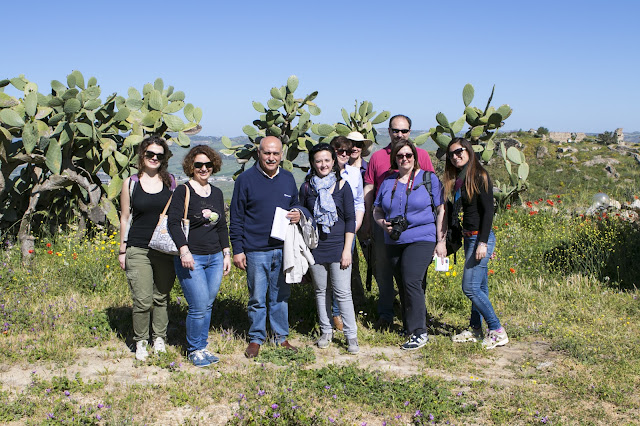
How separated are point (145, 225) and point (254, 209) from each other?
0.87 meters

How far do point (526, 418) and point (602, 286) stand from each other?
3370 mm

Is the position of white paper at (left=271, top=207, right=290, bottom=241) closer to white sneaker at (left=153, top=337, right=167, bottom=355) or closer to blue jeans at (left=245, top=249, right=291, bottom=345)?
blue jeans at (left=245, top=249, right=291, bottom=345)

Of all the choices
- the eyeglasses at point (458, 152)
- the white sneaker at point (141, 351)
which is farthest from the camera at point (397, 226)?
the white sneaker at point (141, 351)

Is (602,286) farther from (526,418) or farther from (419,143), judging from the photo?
(526,418)

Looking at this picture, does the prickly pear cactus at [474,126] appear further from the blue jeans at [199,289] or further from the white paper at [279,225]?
the blue jeans at [199,289]

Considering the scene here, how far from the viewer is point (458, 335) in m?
5.05

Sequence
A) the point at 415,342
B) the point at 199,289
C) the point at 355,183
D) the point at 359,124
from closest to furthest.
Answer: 1. the point at 199,289
2. the point at 415,342
3. the point at 355,183
4. the point at 359,124

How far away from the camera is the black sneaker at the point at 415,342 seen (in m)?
4.82

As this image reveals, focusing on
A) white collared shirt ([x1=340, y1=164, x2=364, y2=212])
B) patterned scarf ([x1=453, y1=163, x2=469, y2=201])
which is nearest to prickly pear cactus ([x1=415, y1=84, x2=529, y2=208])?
white collared shirt ([x1=340, y1=164, x2=364, y2=212])

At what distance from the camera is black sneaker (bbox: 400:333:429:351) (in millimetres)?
4816

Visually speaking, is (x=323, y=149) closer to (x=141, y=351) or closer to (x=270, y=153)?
(x=270, y=153)

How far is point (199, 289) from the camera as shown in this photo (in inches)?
171

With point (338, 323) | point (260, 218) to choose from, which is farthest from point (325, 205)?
point (338, 323)

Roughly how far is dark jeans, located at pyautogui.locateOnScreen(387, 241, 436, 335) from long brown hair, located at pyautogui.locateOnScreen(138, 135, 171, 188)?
203 centimetres
